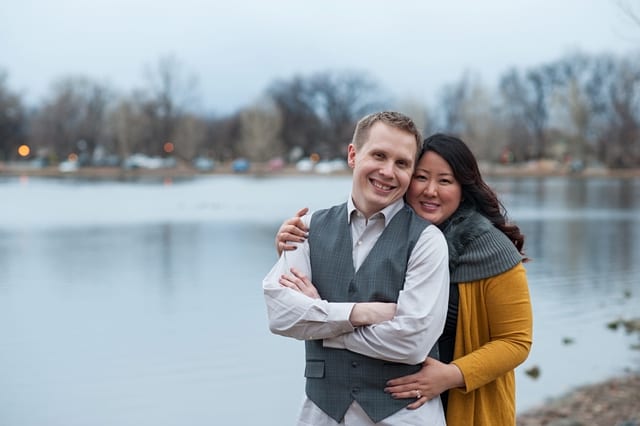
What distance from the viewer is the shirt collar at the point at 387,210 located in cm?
262

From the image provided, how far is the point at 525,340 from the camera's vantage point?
8.94ft

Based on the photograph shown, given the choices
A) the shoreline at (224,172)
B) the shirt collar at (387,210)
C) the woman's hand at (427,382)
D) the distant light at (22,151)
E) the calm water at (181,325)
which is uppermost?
the shirt collar at (387,210)

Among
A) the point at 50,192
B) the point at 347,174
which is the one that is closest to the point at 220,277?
the point at 50,192

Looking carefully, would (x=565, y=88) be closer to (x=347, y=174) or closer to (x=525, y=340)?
(x=347, y=174)

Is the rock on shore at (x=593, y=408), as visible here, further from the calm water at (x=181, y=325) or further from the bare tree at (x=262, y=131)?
the bare tree at (x=262, y=131)

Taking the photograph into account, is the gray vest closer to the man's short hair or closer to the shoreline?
the man's short hair

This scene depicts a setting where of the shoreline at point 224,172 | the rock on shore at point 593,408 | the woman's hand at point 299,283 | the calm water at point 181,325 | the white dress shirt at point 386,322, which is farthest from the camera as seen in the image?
the shoreline at point 224,172

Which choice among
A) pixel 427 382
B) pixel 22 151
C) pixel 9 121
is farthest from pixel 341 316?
pixel 9 121

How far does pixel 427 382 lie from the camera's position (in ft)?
8.40

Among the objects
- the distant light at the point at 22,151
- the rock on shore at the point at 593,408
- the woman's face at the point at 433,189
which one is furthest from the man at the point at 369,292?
the distant light at the point at 22,151

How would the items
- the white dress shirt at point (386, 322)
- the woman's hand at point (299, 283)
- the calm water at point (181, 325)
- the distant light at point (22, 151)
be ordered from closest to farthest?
the white dress shirt at point (386, 322), the woman's hand at point (299, 283), the calm water at point (181, 325), the distant light at point (22, 151)

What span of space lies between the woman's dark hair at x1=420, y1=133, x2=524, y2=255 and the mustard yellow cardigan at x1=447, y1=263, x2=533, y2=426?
0.25 meters

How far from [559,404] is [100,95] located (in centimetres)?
8867

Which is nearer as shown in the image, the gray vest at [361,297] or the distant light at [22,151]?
the gray vest at [361,297]
